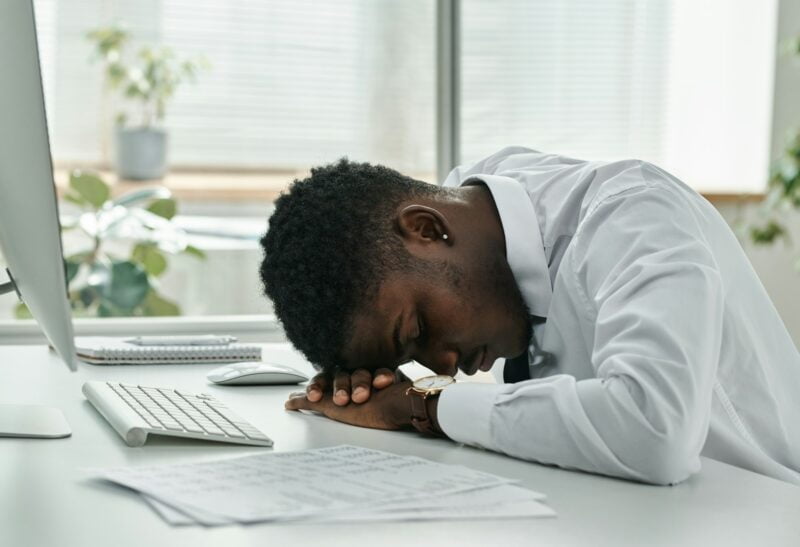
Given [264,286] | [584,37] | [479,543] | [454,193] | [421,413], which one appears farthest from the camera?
[584,37]

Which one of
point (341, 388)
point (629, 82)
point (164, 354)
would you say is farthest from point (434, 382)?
point (629, 82)

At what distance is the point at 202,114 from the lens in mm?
3324

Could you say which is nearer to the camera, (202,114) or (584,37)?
(202,114)

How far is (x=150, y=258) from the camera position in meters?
3.23

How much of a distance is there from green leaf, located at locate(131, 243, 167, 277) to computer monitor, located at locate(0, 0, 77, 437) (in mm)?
2127

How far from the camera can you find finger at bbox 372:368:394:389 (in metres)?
1.39

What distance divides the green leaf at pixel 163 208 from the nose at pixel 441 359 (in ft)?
6.33

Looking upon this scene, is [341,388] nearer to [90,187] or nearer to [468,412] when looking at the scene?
[468,412]

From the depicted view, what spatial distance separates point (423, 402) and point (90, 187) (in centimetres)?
209

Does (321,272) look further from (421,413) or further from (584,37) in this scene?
(584,37)

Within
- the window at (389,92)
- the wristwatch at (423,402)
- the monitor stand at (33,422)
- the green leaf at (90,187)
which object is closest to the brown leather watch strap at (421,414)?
the wristwatch at (423,402)

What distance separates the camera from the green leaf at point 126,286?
312cm

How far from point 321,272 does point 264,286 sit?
0.15 metres

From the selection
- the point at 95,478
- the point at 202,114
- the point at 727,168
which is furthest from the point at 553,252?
the point at 727,168
